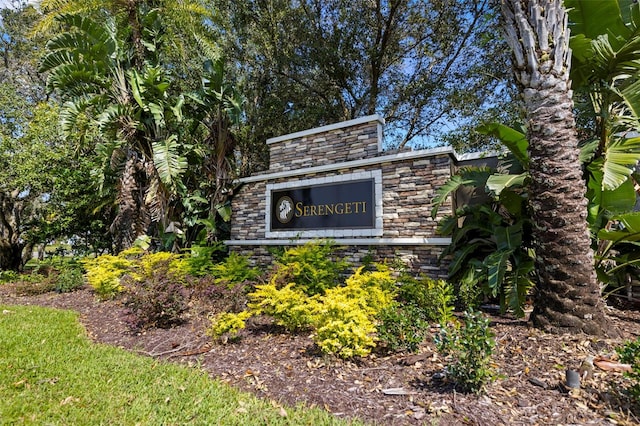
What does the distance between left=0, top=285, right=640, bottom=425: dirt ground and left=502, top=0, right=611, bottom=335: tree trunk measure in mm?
373

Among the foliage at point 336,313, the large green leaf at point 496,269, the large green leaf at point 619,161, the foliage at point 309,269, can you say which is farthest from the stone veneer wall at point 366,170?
the large green leaf at point 619,161

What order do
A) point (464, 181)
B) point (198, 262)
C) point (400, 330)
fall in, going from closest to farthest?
point (400, 330)
point (464, 181)
point (198, 262)

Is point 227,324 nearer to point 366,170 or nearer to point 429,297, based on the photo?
point 429,297

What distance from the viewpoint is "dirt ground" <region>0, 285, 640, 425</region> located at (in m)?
2.59

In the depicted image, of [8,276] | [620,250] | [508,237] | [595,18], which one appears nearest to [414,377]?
[508,237]

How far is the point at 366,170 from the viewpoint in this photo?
7.11 metres

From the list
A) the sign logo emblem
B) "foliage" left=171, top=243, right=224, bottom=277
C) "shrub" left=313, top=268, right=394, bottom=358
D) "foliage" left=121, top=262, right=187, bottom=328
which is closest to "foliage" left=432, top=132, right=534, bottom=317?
"shrub" left=313, top=268, right=394, bottom=358

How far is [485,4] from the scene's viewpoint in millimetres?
10656

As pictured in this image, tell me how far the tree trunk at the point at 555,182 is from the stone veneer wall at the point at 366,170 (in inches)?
77.1

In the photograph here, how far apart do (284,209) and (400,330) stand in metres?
5.03

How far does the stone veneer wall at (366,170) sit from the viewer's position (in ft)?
20.7

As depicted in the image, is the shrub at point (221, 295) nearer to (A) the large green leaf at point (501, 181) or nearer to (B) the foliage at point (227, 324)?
(B) the foliage at point (227, 324)

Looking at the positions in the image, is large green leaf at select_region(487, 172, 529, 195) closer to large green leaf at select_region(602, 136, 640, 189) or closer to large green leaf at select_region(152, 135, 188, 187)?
large green leaf at select_region(602, 136, 640, 189)

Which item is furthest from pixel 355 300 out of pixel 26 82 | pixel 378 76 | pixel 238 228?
pixel 26 82
